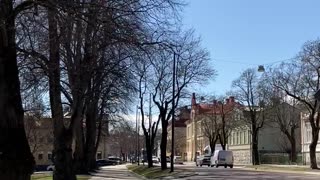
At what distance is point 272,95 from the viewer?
74.4 m

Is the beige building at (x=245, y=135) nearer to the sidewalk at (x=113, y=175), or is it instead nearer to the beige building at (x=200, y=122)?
the beige building at (x=200, y=122)

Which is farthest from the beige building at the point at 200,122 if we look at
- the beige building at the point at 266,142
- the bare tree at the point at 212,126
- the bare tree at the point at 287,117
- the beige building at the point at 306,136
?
the beige building at the point at 306,136

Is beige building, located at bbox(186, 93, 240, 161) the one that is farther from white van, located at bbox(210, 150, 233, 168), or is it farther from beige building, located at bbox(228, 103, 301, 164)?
white van, located at bbox(210, 150, 233, 168)

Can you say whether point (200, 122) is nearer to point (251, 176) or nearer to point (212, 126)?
point (212, 126)

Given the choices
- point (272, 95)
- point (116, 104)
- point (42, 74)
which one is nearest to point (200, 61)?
point (116, 104)

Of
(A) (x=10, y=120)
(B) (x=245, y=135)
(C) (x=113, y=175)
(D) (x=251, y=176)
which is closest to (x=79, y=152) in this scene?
(C) (x=113, y=175)

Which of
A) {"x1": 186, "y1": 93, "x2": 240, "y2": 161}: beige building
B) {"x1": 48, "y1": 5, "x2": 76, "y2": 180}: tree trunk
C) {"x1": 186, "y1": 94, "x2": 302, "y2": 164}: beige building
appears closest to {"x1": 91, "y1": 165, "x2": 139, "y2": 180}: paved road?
{"x1": 186, "y1": 93, "x2": 240, "y2": 161}: beige building

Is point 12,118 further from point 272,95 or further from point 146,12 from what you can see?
point 272,95

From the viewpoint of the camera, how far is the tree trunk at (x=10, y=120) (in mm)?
12805

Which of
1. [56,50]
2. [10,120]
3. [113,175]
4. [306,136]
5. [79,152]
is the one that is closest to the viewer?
[10,120]

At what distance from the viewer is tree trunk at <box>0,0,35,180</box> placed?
12805 mm

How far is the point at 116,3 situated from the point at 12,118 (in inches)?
135

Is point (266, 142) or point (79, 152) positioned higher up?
point (266, 142)

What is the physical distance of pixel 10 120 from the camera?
1290cm
